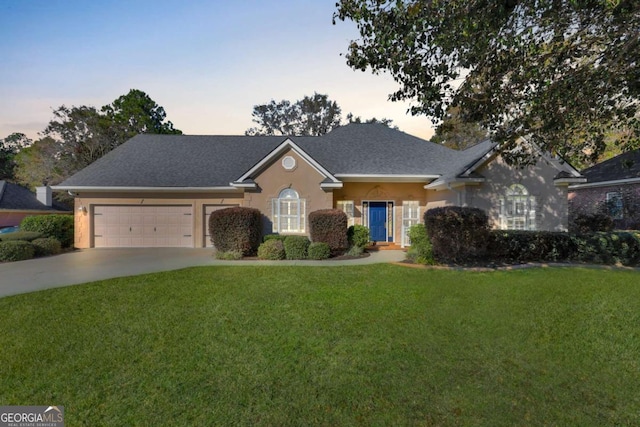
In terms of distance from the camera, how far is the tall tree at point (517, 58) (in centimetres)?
599

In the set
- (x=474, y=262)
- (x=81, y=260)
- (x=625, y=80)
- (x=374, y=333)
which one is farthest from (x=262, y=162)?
(x=625, y=80)

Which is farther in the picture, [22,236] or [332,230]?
[22,236]

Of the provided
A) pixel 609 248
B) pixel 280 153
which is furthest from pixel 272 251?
pixel 609 248

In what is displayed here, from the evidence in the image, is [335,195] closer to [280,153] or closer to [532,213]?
[280,153]

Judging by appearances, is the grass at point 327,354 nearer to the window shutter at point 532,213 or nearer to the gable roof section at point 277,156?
the window shutter at point 532,213

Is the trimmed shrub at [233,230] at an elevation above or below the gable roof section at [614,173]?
below

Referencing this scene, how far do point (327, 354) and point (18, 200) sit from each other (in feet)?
84.6

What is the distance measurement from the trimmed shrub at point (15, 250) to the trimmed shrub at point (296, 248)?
10.6m

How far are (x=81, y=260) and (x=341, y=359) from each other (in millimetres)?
12686

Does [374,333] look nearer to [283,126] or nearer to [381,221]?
[381,221]

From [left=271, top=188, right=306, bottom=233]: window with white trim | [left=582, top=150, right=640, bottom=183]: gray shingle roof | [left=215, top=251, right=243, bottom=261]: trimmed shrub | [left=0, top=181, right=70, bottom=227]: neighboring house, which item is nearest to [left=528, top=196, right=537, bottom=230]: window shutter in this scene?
[left=582, top=150, right=640, bottom=183]: gray shingle roof

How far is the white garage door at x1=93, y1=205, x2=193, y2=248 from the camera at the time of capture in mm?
16094

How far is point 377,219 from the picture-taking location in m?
16.6

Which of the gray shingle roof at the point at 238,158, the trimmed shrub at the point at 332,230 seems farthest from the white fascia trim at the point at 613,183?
the trimmed shrub at the point at 332,230
